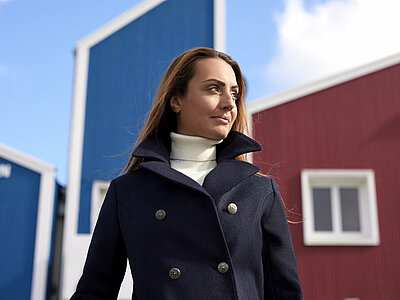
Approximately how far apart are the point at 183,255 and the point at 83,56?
8.21m

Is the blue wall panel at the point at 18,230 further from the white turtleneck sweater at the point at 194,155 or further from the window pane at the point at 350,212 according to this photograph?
the white turtleneck sweater at the point at 194,155

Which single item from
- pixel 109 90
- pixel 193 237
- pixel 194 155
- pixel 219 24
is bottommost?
pixel 193 237

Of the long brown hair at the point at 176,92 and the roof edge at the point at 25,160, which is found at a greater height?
the roof edge at the point at 25,160

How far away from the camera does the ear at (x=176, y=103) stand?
2.32 meters

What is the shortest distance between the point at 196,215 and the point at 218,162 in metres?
0.31

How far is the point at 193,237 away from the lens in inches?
77.9

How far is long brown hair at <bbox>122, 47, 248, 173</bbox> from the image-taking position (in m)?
2.31

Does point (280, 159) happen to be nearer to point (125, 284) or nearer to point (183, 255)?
point (125, 284)

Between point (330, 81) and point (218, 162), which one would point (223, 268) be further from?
point (330, 81)

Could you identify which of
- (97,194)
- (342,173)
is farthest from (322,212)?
(97,194)

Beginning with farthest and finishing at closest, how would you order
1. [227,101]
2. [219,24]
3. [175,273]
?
1. [219,24]
2. [227,101]
3. [175,273]

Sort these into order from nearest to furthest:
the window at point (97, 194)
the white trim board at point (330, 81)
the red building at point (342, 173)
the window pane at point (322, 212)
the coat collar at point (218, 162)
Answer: the coat collar at point (218, 162), the window at point (97, 194), the red building at point (342, 173), the window pane at point (322, 212), the white trim board at point (330, 81)

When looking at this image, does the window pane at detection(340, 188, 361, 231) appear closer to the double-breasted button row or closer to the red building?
the red building

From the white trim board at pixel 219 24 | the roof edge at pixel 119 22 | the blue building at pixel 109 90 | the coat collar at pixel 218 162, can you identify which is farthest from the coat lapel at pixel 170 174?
the roof edge at pixel 119 22
